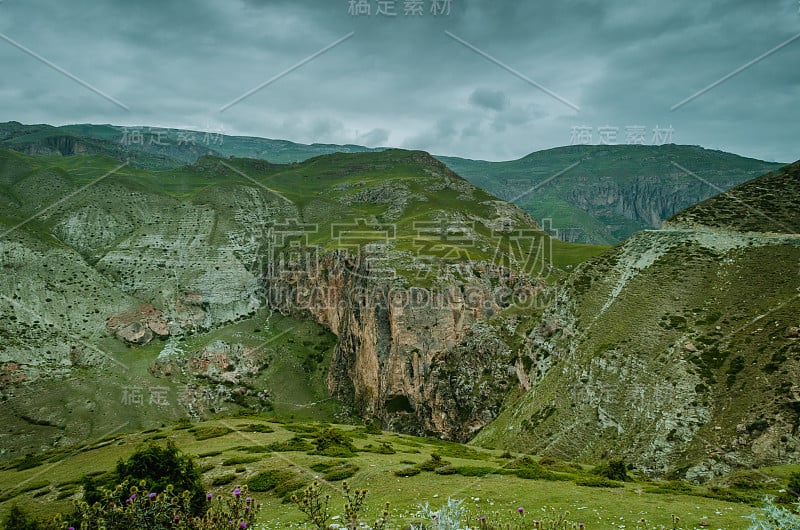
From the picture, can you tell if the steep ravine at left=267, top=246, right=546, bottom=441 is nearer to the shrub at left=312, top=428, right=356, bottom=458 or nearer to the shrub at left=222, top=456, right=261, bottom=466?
the shrub at left=312, top=428, right=356, bottom=458

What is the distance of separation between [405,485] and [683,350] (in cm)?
3529

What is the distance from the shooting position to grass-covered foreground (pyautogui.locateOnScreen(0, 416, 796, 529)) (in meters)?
16.7

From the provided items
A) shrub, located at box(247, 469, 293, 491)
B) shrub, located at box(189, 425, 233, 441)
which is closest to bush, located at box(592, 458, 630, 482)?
shrub, located at box(247, 469, 293, 491)

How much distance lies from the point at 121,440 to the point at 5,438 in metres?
54.1

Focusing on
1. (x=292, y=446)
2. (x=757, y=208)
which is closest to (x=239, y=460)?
(x=292, y=446)

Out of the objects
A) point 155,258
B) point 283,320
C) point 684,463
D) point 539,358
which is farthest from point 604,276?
point 155,258

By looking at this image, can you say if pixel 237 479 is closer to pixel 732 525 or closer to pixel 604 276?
pixel 732 525

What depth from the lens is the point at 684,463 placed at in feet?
→ 113

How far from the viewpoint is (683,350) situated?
143 ft

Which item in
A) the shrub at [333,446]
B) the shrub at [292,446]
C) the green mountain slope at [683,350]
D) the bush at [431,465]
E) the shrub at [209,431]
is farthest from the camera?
the shrub at [209,431]

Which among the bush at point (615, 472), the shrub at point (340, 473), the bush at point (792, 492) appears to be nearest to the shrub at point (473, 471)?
the shrub at point (340, 473)

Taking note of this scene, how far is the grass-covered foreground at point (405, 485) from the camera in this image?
16.7m

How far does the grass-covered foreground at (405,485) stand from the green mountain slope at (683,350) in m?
8.08

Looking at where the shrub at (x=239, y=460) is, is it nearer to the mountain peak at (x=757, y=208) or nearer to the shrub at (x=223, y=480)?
the shrub at (x=223, y=480)
